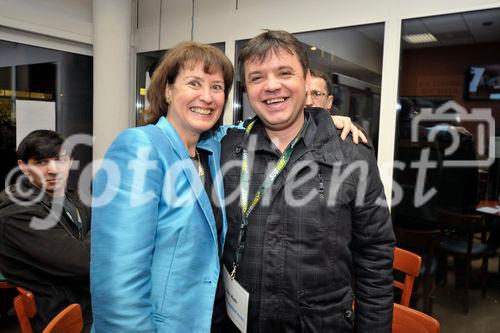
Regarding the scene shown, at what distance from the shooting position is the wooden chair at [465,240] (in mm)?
2896

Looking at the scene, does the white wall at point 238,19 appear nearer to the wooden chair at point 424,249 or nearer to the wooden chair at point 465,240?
the wooden chair at point 424,249

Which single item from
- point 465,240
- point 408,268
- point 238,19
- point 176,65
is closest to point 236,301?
point 176,65

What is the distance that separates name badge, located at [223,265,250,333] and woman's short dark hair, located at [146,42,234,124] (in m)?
0.66

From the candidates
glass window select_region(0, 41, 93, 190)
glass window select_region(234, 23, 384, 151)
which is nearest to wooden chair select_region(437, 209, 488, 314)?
glass window select_region(234, 23, 384, 151)

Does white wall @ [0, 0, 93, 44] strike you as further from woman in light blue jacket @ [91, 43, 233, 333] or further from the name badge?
the name badge

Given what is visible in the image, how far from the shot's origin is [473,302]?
308 centimetres


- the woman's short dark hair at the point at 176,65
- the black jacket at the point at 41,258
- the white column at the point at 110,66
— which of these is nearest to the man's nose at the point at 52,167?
the black jacket at the point at 41,258

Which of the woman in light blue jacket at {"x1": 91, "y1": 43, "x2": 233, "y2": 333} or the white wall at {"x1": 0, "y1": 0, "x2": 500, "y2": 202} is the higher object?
the white wall at {"x1": 0, "y1": 0, "x2": 500, "y2": 202}

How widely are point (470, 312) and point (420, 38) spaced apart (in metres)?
2.26

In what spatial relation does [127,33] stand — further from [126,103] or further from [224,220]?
[224,220]

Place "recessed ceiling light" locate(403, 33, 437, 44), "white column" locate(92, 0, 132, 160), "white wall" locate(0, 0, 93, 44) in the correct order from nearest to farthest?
1. "recessed ceiling light" locate(403, 33, 437, 44)
2. "white wall" locate(0, 0, 93, 44)
3. "white column" locate(92, 0, 132, 160)

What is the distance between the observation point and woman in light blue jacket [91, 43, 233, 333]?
1101 millimetres

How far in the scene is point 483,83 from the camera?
106 inches

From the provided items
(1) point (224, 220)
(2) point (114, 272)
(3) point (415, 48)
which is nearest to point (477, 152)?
(3) point (415, 48)
